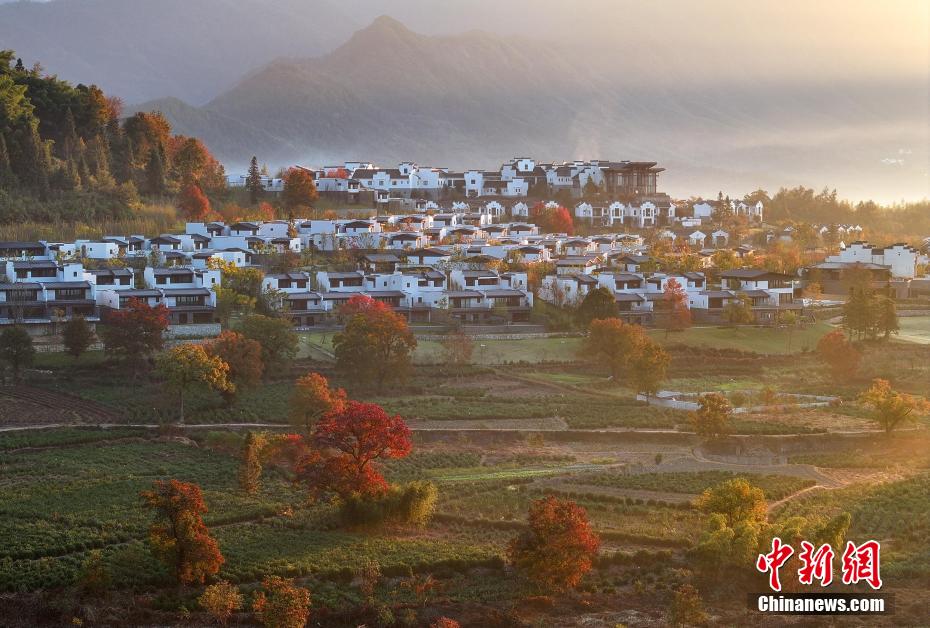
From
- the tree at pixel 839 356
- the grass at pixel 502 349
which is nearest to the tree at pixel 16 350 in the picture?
the grass at pixel 502 349

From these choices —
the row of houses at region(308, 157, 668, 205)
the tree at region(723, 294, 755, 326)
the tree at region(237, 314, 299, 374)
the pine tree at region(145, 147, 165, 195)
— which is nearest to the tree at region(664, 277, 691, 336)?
the tree at region(723, 294, 755, 326)

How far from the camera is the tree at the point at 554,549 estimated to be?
21.2 meters

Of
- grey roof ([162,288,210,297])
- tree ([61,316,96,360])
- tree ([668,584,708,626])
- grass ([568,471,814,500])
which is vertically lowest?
tree ([668,584,708,626])

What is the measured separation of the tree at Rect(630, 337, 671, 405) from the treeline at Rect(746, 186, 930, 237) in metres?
47.4

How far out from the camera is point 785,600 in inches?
824

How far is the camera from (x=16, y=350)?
35.8 meters

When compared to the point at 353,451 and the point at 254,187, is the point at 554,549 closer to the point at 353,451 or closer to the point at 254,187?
the point at 353,451

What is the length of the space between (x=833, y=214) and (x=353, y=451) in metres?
66.9

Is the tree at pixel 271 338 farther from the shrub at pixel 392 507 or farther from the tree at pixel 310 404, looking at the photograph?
the shrub at pixel 392 507

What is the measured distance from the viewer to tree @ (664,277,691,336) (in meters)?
44.7

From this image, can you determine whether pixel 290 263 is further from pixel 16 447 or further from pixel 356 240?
pixel 16 447

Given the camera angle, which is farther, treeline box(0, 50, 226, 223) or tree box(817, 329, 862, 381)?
treeline box(0, 50, 226, 223)

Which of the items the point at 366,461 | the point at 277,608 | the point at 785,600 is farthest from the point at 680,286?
the point at 277,608

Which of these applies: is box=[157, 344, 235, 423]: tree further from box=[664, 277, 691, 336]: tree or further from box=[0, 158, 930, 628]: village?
box=[664, 277, 691, 336]: tree
